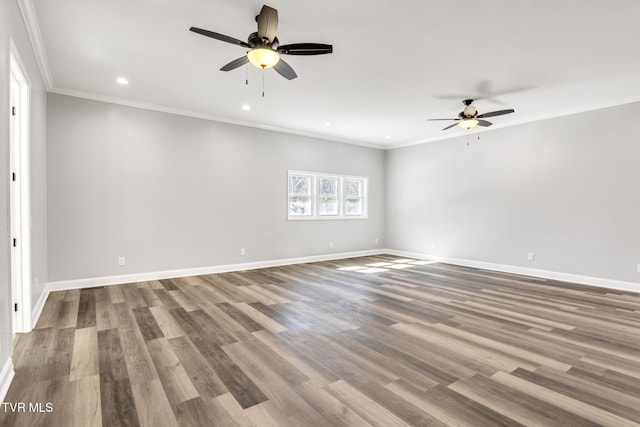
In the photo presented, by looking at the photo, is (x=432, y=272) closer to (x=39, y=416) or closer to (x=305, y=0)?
→ (x=305, y=0)

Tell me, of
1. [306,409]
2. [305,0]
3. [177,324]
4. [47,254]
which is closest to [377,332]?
[306,409]

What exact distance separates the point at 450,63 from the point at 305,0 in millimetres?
2016

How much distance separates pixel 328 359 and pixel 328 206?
542cm

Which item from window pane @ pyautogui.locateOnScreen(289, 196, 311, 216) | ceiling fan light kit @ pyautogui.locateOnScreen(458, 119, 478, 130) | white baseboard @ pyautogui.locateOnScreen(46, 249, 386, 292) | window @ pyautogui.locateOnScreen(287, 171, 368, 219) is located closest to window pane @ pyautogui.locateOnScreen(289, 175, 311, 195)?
window @ pyautogui.locateOnScreen(287, 171, 368, 219)

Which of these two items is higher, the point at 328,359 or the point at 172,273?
the point at 172,273

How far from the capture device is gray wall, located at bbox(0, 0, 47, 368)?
85.1 inches

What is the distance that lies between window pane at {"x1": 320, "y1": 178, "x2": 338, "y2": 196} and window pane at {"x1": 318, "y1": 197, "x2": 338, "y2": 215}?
0.12 metres

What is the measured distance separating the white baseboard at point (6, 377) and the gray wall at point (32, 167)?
0.05 meters

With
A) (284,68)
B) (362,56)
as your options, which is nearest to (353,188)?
(362,56)

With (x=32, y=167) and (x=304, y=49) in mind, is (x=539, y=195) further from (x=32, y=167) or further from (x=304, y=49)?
(x=32, y=167)

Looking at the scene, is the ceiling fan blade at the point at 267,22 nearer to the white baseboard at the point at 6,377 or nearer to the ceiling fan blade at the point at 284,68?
the ceiling fan blade at the point at 284,68

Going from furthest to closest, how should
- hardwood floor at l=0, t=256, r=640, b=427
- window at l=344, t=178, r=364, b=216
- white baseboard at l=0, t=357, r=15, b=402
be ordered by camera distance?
window at l=344, t=178, r=364, b=216 < white baseboard at l=0, t=357, r=15, b=402 < hardwood floor at l=0, t=256, r=640, b=427

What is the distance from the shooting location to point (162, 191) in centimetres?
548

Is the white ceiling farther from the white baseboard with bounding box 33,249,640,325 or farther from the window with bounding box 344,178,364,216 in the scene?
the white baseboard with bounding box 33,249,640,325
